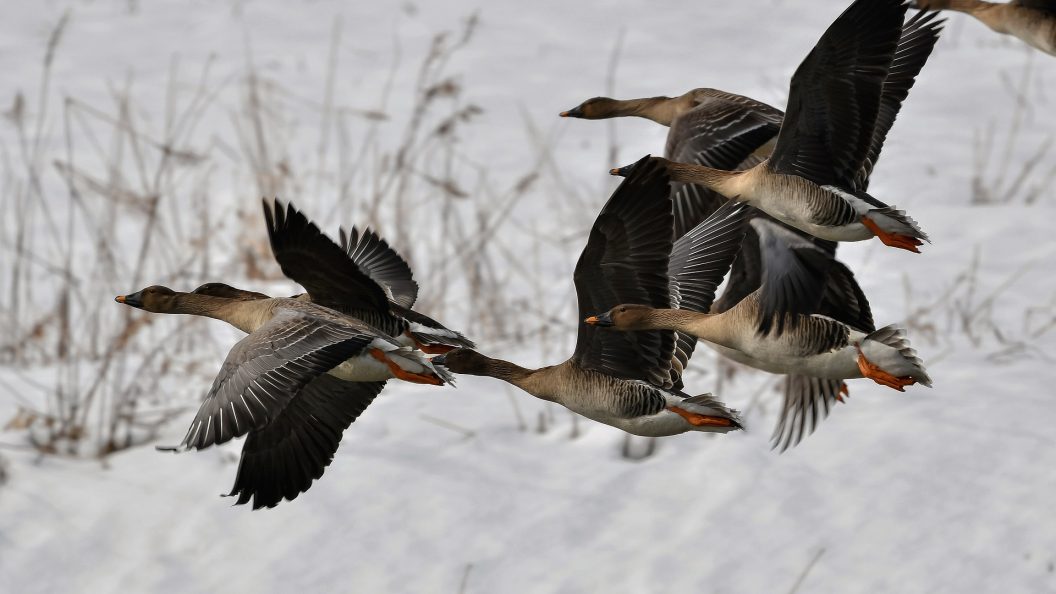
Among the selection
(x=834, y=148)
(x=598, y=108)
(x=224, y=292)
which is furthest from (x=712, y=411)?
(x=598, y=108)

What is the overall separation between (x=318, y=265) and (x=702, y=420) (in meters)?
1.24

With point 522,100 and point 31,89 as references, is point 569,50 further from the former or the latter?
point 31,89

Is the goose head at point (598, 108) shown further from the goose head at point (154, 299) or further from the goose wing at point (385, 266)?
the goose head at point (154, 299)

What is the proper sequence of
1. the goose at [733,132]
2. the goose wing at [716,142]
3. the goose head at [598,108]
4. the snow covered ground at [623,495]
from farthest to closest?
the snow covered ground at [623,495], the goose head at [598,108], the goose wing at [716,142], the goose at [733,132]

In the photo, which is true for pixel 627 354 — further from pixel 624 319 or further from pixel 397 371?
pixel 397 371

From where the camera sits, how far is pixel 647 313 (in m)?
4.20

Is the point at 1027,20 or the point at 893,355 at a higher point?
the point at 1027,20

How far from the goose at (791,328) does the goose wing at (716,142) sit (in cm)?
90

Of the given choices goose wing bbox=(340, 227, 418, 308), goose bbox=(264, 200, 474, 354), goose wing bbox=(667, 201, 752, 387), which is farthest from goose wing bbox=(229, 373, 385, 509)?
goose wing bbox=(667, 201, 752, 387)

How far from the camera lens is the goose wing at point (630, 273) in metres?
4.11

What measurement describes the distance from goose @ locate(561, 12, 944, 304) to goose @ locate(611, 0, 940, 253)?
52cm

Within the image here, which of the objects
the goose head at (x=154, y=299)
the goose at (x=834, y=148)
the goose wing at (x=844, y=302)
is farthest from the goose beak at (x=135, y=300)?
the goose wing at (x=844, y=302)

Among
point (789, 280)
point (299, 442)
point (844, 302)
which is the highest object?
point (789, 280)

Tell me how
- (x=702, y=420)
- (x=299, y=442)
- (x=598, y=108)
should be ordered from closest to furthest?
(x=702, y=420) < (x=299, y=442) < (x=598, y=108)
